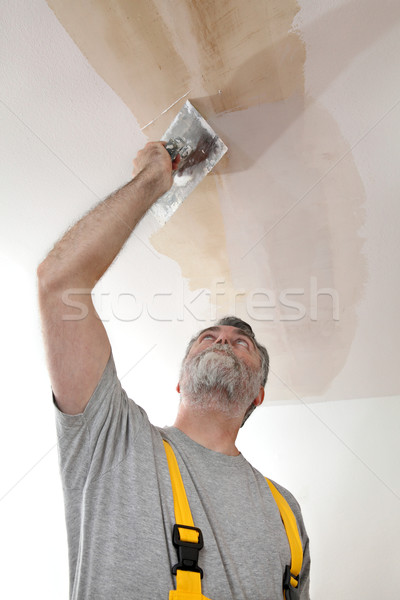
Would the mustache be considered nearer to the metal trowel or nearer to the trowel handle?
the metal trowel

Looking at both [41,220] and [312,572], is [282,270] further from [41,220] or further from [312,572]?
[312,572]

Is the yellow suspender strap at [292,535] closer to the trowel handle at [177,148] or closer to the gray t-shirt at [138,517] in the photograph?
the gray t-shirt at [138,517]

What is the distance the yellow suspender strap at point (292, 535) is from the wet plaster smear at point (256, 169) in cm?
90

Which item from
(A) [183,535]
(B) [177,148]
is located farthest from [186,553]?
(B) [177,148]

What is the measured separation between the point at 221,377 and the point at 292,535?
48 cm

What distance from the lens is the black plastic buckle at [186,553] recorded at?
1.00 metres

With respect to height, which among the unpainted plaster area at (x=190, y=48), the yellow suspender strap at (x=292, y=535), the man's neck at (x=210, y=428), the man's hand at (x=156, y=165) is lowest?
the yellow suspender strap at (x=292, y=535)

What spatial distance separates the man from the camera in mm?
990

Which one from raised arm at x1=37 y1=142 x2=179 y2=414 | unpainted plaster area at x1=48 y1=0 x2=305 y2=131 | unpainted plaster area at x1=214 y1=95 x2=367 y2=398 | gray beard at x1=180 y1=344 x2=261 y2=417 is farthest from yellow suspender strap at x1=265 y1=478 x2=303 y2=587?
unpainted plaster area at x1=48 y1=0 x2=305 y2=131

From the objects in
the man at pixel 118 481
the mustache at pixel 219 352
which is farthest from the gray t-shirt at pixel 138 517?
the mustache at pixel 219 352

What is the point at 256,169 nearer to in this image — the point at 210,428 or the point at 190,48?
the point at 190,48

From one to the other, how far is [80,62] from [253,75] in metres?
0.50

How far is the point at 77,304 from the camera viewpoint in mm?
1013

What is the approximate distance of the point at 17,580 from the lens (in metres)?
2.06
